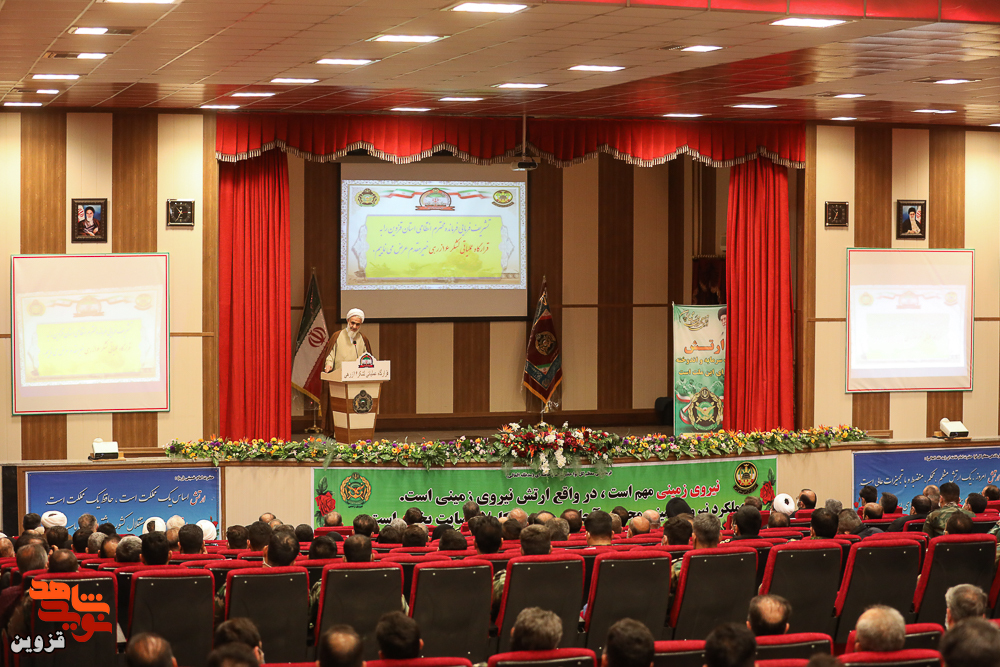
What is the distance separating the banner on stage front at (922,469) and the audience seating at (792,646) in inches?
292

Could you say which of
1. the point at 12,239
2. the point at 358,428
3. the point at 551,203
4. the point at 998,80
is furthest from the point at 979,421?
the point at 12,239

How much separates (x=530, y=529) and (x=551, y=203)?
9.71m

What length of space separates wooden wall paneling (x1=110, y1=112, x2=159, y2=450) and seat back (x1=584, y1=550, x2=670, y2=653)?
21.6 ft

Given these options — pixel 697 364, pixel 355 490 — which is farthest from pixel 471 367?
pixel 355 490

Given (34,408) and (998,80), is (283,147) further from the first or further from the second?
(998,80)

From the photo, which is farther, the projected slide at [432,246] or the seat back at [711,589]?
the projected slide at [432,246]

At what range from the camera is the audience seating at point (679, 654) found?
137 inches

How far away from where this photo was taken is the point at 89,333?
33.3 feet

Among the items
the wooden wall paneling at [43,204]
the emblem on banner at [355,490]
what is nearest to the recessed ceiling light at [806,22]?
the emblem on banner at [355,490]

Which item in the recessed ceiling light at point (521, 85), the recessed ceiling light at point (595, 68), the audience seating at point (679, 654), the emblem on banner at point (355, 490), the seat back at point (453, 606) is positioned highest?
the recessed ceiling light at point (521, 85)

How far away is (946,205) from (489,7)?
7.60 m

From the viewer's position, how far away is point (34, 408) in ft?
33.0

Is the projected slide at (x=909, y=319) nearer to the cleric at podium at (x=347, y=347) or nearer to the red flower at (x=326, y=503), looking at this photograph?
the cleric at podium at (x=347, y=347)

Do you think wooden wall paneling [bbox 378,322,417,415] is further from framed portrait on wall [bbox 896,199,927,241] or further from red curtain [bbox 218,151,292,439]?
framed portrait on wall [bbox 896,199,927,241]
